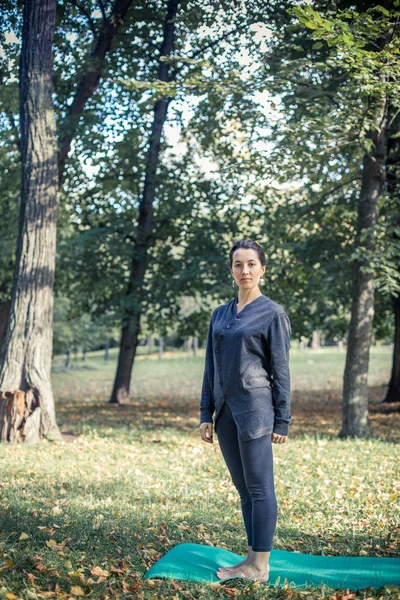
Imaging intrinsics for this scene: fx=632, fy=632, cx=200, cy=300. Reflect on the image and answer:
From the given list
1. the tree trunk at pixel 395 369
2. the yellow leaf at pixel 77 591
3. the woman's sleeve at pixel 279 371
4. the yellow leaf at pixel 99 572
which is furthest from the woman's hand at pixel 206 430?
the tree trunk at pixel 395 369

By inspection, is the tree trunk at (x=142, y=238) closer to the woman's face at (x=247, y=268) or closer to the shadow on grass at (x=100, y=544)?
the shadow on grass at (x=100, y=544)

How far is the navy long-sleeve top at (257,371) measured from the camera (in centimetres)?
403

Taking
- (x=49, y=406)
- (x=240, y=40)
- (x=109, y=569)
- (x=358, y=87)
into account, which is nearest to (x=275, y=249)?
(x=358, y=87)

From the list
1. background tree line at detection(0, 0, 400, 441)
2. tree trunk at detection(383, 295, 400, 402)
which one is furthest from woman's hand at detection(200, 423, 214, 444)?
tree trunk at detection(383, 295, 400, 402)

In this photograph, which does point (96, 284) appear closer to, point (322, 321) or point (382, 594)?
point (322, 321)

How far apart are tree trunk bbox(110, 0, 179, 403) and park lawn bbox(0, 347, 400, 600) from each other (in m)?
3.79

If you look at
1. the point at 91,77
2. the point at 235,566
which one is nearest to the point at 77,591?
the point at 235,566

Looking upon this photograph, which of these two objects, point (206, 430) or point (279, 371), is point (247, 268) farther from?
point (206, 430)

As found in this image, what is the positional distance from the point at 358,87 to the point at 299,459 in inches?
190

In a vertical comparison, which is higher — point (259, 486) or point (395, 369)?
point (395, 369)

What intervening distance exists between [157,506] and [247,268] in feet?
9.30

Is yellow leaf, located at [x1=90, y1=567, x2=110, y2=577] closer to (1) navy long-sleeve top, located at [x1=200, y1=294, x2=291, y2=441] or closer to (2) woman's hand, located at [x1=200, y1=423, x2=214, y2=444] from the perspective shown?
(2) woman's hand, located at [x1=200, y1=423, x2=214, y2=444]

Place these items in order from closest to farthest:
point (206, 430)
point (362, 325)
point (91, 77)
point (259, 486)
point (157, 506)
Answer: point (259, 486), point (206, 430), point (157, 506), point (362, 325), point (91, 77)

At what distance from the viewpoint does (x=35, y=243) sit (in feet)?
32.3
